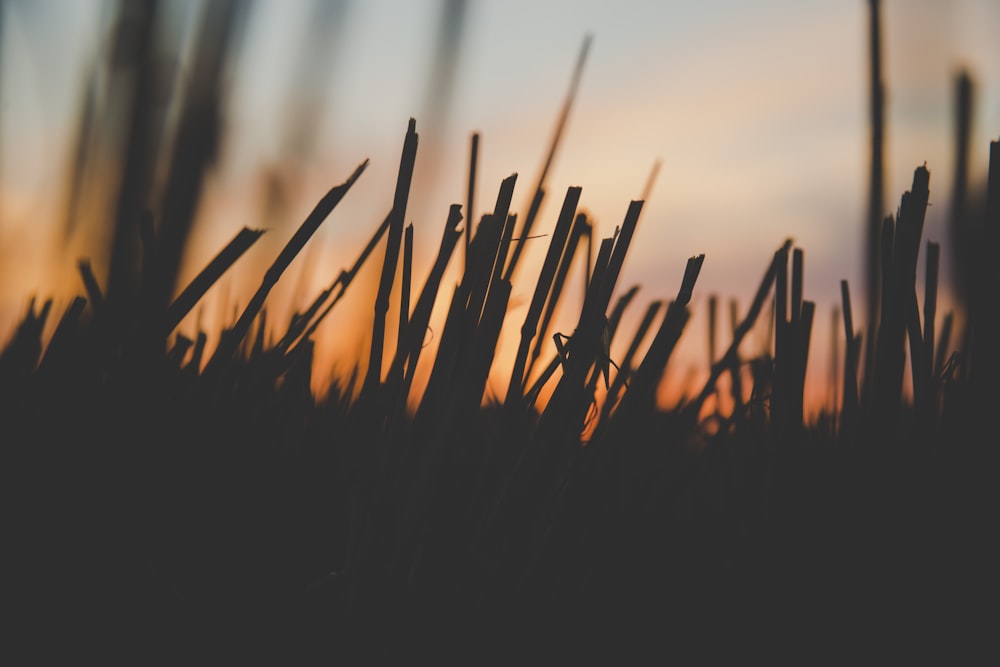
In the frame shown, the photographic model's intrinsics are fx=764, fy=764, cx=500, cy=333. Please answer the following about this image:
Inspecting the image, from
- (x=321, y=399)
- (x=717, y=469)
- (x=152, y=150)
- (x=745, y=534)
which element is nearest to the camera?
(x=745, y=534)

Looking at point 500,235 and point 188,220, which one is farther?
point 188,220

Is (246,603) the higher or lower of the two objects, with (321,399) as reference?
lower

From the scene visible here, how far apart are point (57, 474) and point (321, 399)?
14.5 inches

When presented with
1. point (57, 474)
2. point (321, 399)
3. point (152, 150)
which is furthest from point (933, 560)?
point (152, 150)

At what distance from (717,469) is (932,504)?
188mm

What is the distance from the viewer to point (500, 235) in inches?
16.4

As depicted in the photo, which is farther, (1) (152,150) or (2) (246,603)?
(1) (152,150)

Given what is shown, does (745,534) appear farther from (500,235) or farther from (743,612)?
(500,235)

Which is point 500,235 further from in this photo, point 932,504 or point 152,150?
point 152,150

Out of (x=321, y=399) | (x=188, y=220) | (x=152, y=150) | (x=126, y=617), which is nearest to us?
(x=126, y=617)

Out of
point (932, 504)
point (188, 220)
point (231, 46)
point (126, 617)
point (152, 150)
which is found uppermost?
point (231, 46)

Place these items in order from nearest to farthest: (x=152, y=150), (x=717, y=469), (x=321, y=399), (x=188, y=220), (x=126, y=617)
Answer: (x=126, y=617) < (x=717, y=469) < (x=321, y=399) < (x=188, y=220) < (x=152, y=150)

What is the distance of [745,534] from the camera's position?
1.47 ft

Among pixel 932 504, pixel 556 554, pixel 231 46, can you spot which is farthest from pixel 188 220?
pixel 932 504
